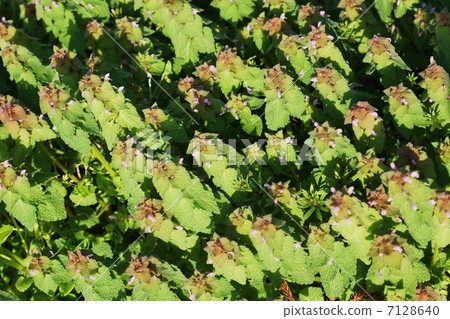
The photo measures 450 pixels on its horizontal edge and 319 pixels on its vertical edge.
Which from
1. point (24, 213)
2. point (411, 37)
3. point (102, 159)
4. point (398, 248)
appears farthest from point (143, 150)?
point (411, 37)

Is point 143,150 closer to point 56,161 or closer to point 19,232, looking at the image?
point 56,161

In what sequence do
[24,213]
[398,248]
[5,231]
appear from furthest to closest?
[5,231] → [24,213] → [398,248]

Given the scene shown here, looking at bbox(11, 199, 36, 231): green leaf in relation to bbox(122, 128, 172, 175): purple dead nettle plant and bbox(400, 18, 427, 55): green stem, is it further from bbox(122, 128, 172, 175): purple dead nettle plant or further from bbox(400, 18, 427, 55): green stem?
bbox(400, 18, 427, 55): green stem

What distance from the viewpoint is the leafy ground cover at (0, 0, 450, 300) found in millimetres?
3852

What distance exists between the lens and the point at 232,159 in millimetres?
4039

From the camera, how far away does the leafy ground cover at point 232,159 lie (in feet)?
12.6

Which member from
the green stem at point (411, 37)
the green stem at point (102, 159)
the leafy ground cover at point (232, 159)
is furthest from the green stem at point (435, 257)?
the green stem at point (102, 159)

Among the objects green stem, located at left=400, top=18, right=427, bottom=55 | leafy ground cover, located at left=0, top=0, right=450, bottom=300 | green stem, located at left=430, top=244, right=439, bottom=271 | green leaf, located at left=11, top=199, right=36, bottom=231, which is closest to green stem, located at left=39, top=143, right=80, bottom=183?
leafy ground cover, located at left=0, top=0, right=450, bottom=300

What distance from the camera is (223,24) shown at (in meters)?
5.66

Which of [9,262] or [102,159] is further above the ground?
[102,159]

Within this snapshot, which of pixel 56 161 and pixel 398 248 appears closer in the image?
pixel 398 248

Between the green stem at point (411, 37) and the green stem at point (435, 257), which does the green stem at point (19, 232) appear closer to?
Answer: the green stem at point (435, 257)

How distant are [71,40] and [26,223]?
1855mm

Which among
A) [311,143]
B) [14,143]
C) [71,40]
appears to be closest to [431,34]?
[311,143]
